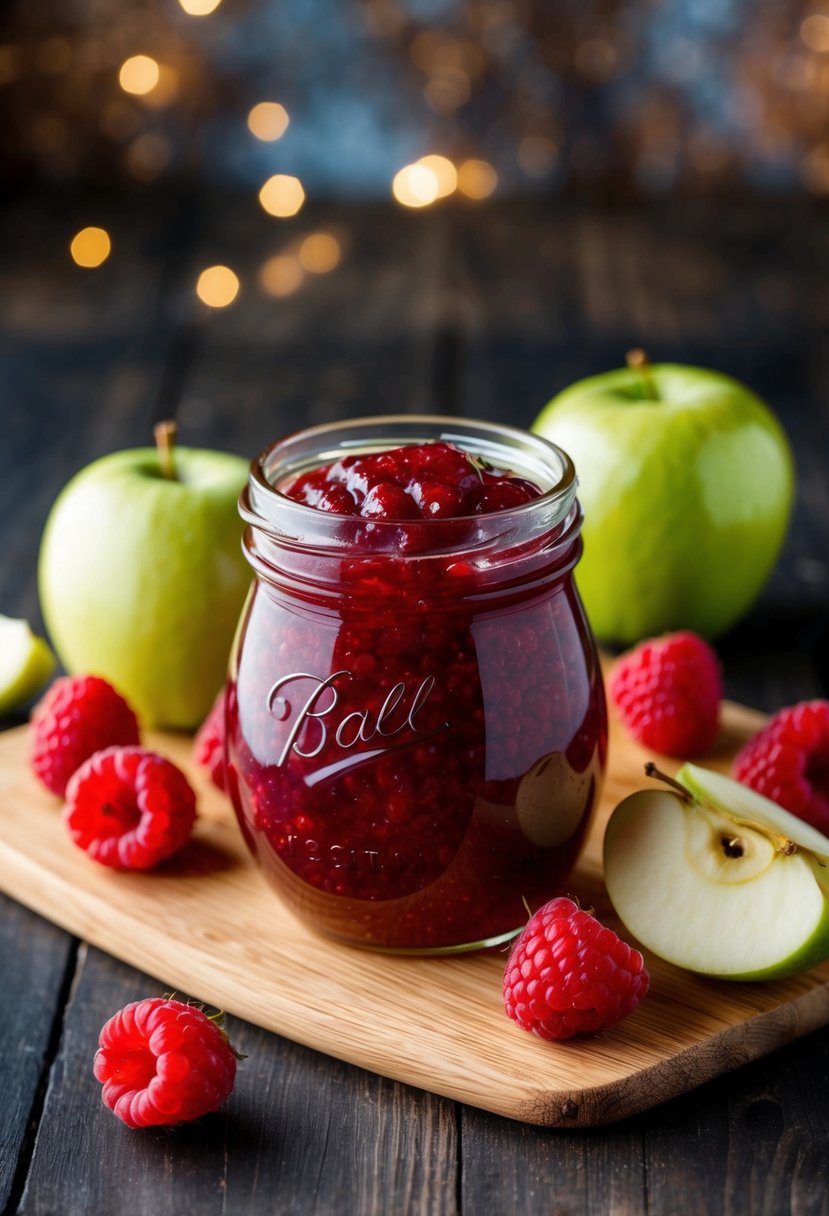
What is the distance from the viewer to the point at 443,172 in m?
4.05

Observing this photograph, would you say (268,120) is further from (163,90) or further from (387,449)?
(387,449)

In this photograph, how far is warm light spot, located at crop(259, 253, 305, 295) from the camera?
341cm

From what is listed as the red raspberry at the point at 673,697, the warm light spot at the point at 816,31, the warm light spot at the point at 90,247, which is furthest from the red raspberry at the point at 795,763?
the warm light spot at the point at 816,31

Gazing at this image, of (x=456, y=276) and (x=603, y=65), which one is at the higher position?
(x=603, y=65)

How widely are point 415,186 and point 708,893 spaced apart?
3.10m

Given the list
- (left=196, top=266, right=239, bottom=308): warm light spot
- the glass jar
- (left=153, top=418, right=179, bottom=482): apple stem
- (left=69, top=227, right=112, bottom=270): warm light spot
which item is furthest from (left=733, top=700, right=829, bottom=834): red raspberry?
(left=69, top=227, right=112, bottom=270): warm light spot

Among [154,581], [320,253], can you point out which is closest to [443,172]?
[320,253]

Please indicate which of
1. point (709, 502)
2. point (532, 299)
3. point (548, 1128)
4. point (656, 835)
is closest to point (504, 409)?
point (532, 299)

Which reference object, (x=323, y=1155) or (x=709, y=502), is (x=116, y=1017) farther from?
(x=709, y=502)

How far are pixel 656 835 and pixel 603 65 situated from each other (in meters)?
3.10

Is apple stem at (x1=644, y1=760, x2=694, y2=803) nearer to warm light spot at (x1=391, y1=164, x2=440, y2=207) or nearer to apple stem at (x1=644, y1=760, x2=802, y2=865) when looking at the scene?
apple stem at (x1=644, y1=760, x2=802, y2=865)

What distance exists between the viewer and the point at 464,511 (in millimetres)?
1248

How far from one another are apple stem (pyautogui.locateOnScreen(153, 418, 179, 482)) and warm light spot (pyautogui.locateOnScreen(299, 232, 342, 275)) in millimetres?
1749

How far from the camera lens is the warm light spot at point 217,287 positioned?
333 centimetres
